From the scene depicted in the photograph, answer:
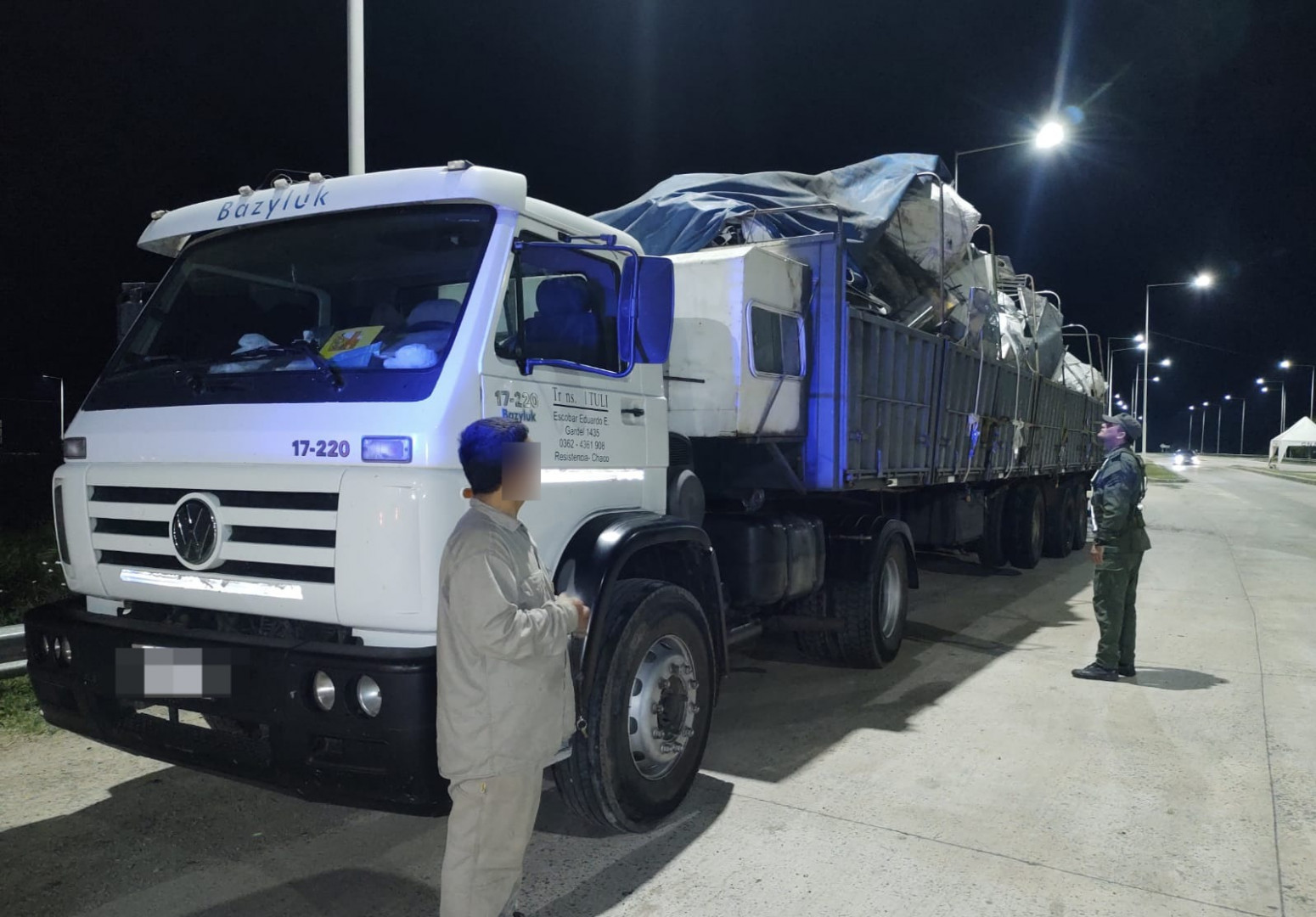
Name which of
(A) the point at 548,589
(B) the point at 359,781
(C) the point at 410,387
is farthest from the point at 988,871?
(C) the point at 410,387

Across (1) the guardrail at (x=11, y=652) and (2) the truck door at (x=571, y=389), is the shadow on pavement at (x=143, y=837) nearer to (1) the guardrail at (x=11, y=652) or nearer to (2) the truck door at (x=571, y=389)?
(1) the guardrail at (x=11, y=652)

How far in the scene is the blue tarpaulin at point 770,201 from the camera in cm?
597

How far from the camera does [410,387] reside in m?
3.14

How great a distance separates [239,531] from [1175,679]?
6.10m

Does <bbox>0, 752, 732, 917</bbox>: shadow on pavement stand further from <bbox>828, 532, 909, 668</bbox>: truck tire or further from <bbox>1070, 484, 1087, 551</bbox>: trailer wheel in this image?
<bbox>1070, 484, 1087, 551</bbox>: trailer wheel

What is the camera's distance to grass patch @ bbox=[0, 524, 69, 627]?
658 centimetres

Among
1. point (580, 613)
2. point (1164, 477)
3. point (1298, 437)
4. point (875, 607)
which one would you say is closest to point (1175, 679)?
point (875, 607)

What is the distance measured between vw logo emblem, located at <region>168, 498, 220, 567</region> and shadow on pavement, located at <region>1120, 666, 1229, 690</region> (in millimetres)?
5843

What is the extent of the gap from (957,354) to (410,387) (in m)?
5.52

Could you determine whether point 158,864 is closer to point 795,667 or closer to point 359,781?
point 359,781

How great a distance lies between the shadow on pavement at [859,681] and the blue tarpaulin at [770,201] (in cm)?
292

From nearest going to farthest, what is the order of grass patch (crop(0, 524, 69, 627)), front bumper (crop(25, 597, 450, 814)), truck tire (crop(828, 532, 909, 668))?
front bumper (crop(25, 597, 450, 814)) → truck tire (crop(828, 532, 909, 668)) → grass patch (crop(0, 524, 69, 627))

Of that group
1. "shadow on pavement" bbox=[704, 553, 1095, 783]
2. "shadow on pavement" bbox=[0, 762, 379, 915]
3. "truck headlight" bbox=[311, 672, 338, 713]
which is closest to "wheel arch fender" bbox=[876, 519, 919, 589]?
"shadow on pavement" bbox=[704, 553, 1095, 783]

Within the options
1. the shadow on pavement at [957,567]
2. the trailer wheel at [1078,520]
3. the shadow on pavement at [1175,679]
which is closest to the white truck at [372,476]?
the shadow on pavement at [1175,679]
